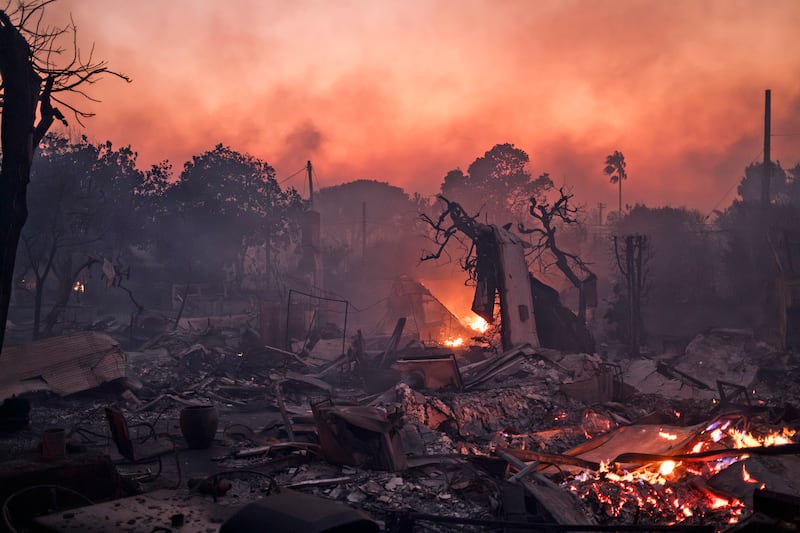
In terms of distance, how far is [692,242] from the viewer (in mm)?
37969

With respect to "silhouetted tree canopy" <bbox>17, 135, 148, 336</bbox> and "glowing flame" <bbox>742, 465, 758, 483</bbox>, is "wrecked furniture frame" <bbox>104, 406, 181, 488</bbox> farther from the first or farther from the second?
"silhouetted tree canopy" <bbox>17, 135, 148, 336</bbox>

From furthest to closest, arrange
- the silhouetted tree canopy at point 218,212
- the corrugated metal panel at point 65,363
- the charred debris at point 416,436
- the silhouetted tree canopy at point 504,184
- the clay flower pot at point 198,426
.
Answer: the silhouetted tree canopy at point 504,184 < the silhouetted tree canopy at point 218,212 < the corrugated metal panel at point 65,363 < the clay flower pot at point 198,426 < the charred debris at point 416,436

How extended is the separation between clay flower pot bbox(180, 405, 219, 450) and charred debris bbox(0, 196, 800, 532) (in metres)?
0.03

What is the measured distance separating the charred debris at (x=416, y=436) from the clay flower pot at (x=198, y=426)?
0.03 metres

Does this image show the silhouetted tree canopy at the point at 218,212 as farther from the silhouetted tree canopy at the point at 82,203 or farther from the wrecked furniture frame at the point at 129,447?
the wrecked furniture frame at the point at 129,447

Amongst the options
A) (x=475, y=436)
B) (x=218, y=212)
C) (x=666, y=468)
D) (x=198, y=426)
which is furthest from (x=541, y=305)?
(x=218, y=212)

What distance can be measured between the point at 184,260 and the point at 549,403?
1144 inches

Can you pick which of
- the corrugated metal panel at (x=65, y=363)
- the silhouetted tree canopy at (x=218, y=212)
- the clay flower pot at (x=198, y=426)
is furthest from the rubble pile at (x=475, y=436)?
the silhouetted tree canopy at (x=218, y=212)

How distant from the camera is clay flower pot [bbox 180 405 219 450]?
879 cm

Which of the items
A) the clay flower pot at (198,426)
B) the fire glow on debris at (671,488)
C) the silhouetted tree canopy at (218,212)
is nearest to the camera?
the fire glow on debris at (671,488)

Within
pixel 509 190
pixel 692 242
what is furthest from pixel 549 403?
pixel 509 190

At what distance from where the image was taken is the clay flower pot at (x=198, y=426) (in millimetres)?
8789

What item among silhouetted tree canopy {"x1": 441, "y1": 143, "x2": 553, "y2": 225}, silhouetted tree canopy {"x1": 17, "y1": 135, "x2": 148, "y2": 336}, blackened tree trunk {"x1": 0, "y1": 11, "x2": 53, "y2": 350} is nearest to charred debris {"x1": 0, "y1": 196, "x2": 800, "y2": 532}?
blackened tree trunk {"x1": 0, "y1": 11, "x2": 53, "y2": 350}

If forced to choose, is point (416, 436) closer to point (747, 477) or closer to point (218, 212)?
point (747, 477)
